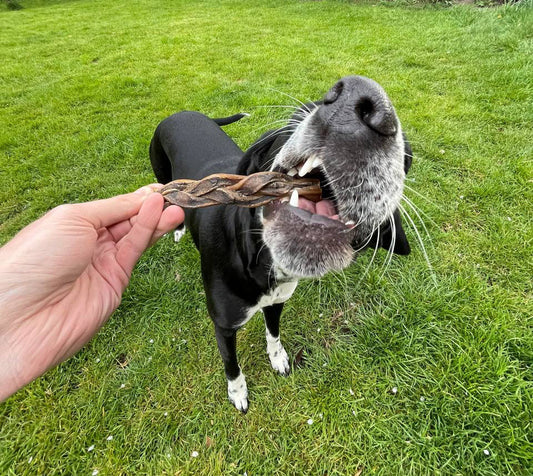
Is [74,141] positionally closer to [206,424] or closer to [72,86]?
[72,86]

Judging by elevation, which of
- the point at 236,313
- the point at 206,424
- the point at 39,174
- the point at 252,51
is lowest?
the point at 206,424

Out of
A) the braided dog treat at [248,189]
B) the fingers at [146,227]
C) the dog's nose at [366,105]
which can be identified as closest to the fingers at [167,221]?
the fingers at [146,227]

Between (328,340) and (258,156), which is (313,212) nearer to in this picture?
(258,156)

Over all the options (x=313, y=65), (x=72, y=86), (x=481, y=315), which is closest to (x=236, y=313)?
(x=481, y=315)

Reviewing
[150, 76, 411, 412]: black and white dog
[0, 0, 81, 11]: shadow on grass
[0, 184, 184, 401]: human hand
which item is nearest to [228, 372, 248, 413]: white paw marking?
[150, 76, 411, 412]: black and white dog

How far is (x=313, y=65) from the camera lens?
7.82 metres

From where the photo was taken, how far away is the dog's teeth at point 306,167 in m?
1.46

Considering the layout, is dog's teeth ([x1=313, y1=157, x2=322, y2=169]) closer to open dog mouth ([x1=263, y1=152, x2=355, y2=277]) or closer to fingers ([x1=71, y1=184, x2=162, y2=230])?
open dog mouth ([x1=263, y1=152, x2=355, y2=277])

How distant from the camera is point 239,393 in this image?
266 cm

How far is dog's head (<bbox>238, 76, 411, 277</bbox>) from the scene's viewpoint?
1.29m

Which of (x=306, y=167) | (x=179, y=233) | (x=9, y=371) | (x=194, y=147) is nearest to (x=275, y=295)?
(x=306, y=167)

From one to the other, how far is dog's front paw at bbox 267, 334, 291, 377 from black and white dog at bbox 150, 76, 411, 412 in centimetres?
46

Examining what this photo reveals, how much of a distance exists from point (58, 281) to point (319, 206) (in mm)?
1509

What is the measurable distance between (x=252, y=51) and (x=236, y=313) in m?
8.73
